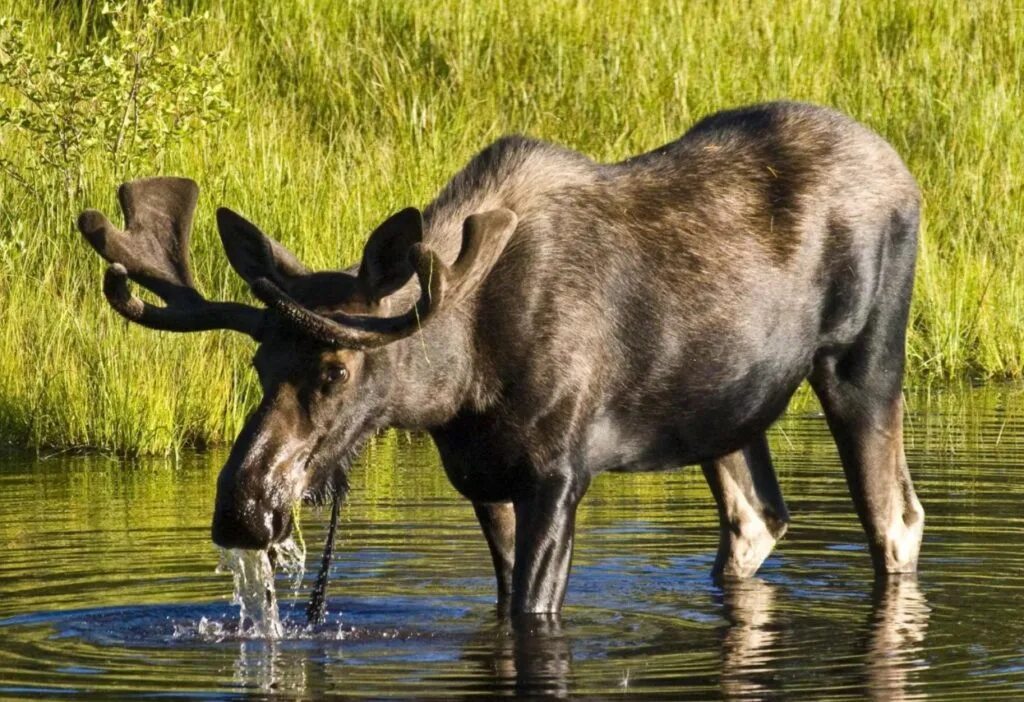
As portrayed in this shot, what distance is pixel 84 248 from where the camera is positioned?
40.7 ft

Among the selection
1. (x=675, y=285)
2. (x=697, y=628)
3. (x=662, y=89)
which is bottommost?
(x=697, y=628)

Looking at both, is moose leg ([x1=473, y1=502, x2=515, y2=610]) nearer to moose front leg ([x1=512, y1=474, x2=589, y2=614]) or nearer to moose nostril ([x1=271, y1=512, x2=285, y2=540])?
moose front leg ([x1=512, y1=474, x2=589, y2=614])

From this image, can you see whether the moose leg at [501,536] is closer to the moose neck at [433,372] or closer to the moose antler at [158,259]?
the moose neck at [433,372]

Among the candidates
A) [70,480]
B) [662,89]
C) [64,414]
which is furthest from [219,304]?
[662,89]

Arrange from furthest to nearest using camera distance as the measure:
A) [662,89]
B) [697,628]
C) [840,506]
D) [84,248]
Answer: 1. [662,89]
2. [84,248]
3. [840,506]
4. [697,628]

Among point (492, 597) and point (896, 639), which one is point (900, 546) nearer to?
point (896, 639)

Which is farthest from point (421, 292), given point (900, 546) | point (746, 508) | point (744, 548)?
point (900, 546)

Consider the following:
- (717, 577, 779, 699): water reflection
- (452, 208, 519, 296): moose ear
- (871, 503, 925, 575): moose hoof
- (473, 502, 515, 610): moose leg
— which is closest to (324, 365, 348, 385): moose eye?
(452, 208, 519, 296): moose ear

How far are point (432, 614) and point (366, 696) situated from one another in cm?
141

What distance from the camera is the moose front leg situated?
7219 millimetres

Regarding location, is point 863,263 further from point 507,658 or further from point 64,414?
point 64,414

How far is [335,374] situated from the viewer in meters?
6.79

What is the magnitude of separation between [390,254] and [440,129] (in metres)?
7.96

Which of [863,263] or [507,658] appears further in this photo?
[863,263]
